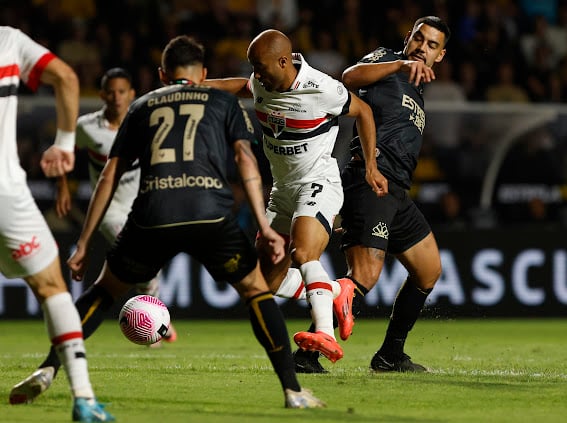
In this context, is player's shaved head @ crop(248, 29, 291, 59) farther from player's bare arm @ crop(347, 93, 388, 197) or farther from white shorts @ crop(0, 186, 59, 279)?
white shorts @ crop(0, 186, 59, 279)

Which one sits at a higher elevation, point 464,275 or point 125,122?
point 125,122

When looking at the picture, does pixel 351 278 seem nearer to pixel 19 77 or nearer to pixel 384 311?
pixel 19 77

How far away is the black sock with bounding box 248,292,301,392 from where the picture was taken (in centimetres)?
604

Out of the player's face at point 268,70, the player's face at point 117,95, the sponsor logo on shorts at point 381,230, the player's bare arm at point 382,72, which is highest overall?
the player's face at point 268,70

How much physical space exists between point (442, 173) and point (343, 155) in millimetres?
2049

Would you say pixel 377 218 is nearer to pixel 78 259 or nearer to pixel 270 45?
pixel 270 45

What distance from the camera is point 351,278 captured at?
26.1 feet

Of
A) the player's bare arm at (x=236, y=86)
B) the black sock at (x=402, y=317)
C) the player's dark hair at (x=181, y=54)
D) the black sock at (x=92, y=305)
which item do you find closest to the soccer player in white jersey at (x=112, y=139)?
the player's bare arm at (x=236, y=86)

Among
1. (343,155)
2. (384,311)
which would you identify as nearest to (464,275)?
(384,311)

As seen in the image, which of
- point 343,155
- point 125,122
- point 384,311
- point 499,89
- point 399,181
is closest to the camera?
point 125,122

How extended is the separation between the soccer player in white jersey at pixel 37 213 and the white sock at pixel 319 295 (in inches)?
80.0

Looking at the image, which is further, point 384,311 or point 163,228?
point 384,311

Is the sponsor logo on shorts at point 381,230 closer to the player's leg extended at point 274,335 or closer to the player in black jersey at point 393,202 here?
the player in black jersey at point 393,202

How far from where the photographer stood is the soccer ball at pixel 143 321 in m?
7.86
